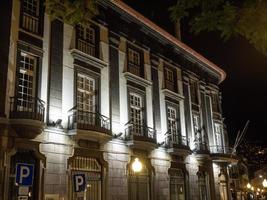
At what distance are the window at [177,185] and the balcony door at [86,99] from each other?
781 cm

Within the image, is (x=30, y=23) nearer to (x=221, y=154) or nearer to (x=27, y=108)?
(x=27, y=108)

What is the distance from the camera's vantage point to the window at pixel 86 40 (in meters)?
18.6

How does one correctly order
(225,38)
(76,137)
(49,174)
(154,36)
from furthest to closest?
(154,36), (76,137), (49,174), (225,38)

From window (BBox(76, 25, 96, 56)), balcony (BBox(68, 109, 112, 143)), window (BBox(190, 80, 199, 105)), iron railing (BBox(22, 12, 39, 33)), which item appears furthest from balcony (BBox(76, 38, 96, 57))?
window (BBox(190, 80, 199, 105))

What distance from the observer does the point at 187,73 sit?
2753cm

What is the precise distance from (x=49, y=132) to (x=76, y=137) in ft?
4.55

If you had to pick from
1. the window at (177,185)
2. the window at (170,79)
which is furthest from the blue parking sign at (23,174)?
the window at (170,79)

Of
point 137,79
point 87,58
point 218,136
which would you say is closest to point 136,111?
point 137,79

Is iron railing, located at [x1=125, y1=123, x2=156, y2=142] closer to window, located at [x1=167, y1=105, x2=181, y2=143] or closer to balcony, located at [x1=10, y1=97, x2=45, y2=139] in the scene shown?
window, located at [x1=167, y1=105, x2=181, y2=143]

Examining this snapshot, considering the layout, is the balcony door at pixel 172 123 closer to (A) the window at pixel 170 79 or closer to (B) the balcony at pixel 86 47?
(A) the window at pixel 170 79

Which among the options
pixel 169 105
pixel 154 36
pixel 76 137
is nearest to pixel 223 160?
pixel 169 105

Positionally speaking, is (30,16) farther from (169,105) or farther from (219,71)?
(219,71)

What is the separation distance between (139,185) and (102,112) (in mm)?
4767

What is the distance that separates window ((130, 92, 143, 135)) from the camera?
21.0 meters
